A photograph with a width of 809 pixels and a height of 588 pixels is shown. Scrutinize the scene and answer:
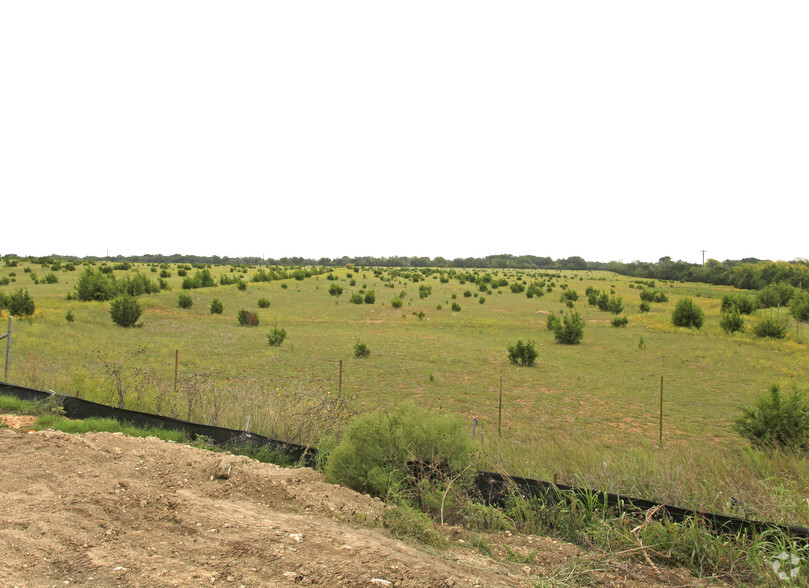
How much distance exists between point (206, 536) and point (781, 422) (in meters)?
9.49

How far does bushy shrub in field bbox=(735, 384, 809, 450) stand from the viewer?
326 inches

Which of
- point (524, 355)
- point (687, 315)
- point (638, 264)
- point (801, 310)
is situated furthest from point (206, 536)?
point (638, 264)

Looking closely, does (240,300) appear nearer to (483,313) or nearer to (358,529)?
(483,313)

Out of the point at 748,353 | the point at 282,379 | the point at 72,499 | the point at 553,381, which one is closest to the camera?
the point at 72,499

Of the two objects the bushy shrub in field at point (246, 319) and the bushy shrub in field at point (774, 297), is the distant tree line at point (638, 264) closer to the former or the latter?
the bushy shrub in field at point (774, 297)

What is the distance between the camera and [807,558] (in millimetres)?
3451

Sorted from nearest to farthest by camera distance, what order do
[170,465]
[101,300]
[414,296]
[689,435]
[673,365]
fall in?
[170,465], [689,435], [673,365], [101,300], [414,296]

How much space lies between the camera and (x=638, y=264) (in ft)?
464

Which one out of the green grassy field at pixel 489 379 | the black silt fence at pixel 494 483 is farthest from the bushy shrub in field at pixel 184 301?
the black silt fence at pixel 494 483

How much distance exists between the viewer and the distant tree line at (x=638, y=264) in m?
70.6

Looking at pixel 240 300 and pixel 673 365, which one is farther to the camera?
pixel 240 300

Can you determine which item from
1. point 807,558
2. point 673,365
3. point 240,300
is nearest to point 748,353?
point 673,365

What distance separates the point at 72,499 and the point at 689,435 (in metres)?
11.0

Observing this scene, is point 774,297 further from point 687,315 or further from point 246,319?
point 246,319
